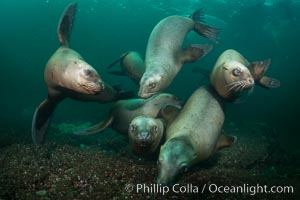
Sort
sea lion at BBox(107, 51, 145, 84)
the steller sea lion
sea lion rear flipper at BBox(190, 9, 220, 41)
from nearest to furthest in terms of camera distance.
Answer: the steller sea lion
sea lion at BBox(107, 51, 145, 84)
sea lion rear flipper at BBox(190, 9, 220, 41)

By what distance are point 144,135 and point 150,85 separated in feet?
4.99

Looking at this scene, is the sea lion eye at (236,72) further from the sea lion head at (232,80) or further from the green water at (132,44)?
the green water at (132,44)

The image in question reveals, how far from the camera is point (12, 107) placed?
20.8 m

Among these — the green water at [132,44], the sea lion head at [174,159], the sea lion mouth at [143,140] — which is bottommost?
the green water at [132,44]

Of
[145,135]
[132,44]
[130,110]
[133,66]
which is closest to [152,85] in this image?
[130,110]

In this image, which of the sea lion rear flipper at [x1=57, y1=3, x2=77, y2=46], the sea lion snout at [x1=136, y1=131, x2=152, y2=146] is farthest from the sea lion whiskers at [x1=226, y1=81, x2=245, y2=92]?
the sea lion rear flipper at [x1=57, y1=3, x2=77, y2=46]

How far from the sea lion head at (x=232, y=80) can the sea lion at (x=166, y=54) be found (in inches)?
50.4

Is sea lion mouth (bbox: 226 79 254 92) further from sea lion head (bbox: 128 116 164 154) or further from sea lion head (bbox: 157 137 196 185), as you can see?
sea lion head (bbox: 128 116 164 154)

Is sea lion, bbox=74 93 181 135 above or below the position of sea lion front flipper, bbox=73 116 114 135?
above

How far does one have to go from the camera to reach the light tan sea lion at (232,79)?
216 inches

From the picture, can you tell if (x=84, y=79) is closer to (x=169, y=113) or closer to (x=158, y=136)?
(x=158, y=136)

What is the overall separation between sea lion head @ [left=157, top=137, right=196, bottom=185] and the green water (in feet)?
13.8

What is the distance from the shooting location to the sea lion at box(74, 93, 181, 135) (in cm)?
765

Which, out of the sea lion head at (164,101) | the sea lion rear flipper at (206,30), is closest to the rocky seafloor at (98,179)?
the sea lion head at (164,101)
